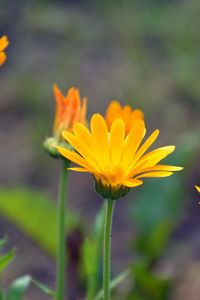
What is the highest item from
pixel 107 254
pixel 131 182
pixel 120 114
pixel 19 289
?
pixel 120 114

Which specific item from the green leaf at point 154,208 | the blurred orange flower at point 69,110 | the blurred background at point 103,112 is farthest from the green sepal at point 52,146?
the green leaf at point 154,208

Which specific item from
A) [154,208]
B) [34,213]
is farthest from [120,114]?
[154,208]

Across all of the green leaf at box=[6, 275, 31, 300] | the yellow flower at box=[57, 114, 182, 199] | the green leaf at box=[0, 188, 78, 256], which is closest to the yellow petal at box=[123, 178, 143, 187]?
the yellow flower at box=[57, 114, 182, 199]

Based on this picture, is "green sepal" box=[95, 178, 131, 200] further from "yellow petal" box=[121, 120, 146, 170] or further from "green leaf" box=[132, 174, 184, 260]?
"green leaf" box=[132, 174, 184, 260]

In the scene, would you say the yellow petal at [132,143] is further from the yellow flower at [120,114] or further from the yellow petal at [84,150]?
the yellow flower at [120,114]

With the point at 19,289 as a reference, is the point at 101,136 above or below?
above

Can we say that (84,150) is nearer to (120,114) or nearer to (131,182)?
(131,182)

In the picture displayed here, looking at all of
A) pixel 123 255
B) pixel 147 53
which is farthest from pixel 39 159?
pixel 147 53
